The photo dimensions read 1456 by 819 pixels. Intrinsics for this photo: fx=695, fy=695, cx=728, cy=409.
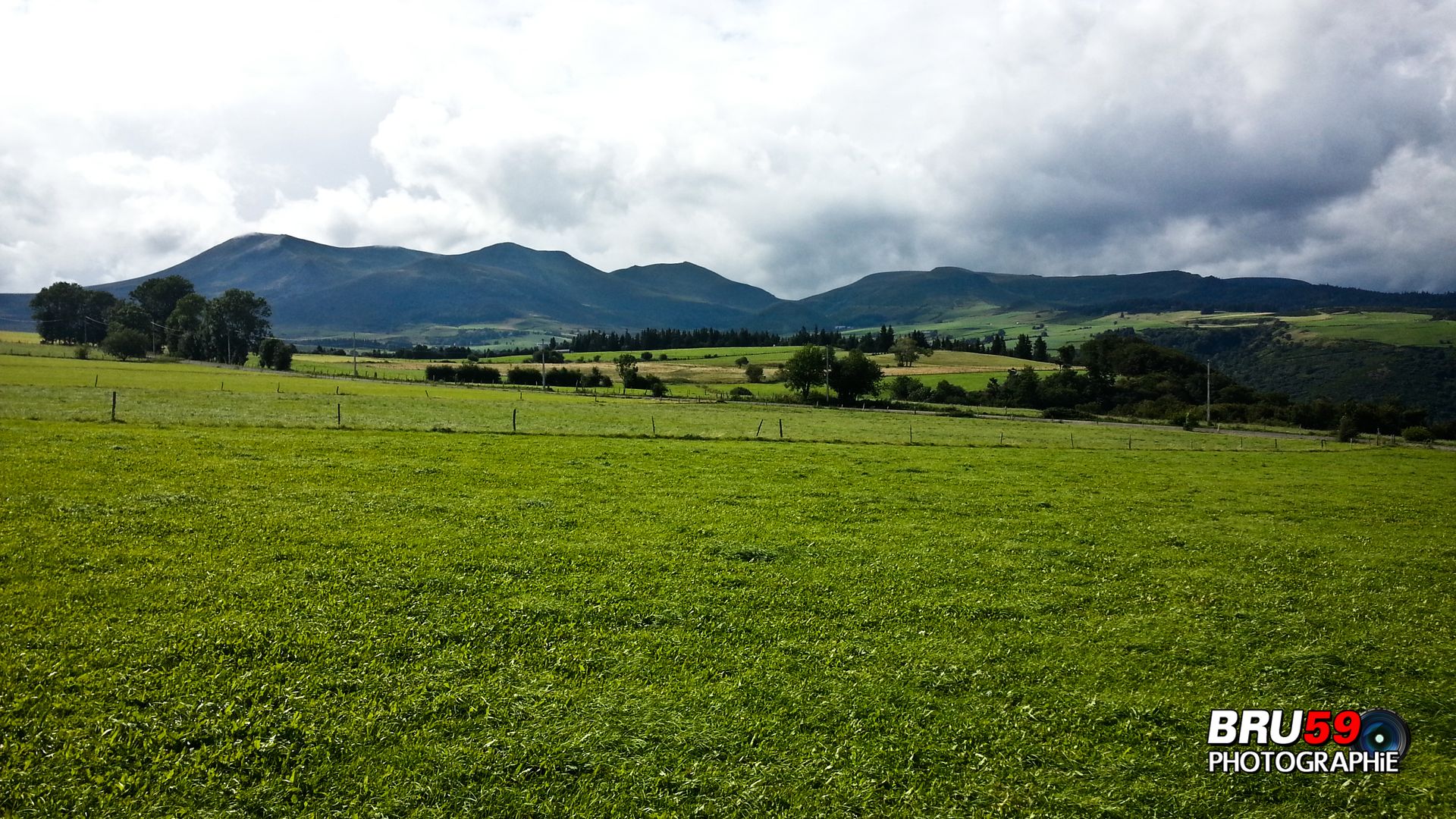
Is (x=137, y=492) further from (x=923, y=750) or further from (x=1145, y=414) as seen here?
(x=1145, y=414)

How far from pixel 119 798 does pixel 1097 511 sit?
2553cm

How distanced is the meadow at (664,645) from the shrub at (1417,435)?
332ft

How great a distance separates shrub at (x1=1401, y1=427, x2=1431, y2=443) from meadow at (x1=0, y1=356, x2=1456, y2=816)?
101 m

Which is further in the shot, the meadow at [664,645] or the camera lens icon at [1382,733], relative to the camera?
the camera lens icon at [1382,733]

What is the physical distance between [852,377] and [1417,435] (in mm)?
81539

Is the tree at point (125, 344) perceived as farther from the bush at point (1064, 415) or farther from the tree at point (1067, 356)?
the tree at point (1067, 356)

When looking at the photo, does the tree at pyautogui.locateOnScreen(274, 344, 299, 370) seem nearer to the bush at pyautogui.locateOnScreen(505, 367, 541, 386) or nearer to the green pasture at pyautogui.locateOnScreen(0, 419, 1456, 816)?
the bush at pyautogui.locateOnScreen(505, 367, 541, 386)

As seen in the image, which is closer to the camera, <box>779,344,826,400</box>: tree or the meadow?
the meadow

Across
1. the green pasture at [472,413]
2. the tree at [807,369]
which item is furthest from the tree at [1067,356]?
the tree at [807,369]

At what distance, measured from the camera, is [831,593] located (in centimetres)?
1354

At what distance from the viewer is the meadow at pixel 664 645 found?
749 cm

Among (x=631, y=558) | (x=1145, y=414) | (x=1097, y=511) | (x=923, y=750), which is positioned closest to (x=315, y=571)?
(x=631, y=558)

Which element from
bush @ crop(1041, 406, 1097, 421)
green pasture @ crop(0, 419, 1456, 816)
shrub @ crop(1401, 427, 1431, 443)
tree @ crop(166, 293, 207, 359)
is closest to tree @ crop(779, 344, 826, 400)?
bush @ crop(1041, 406, 1097, 421)

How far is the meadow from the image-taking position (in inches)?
295
